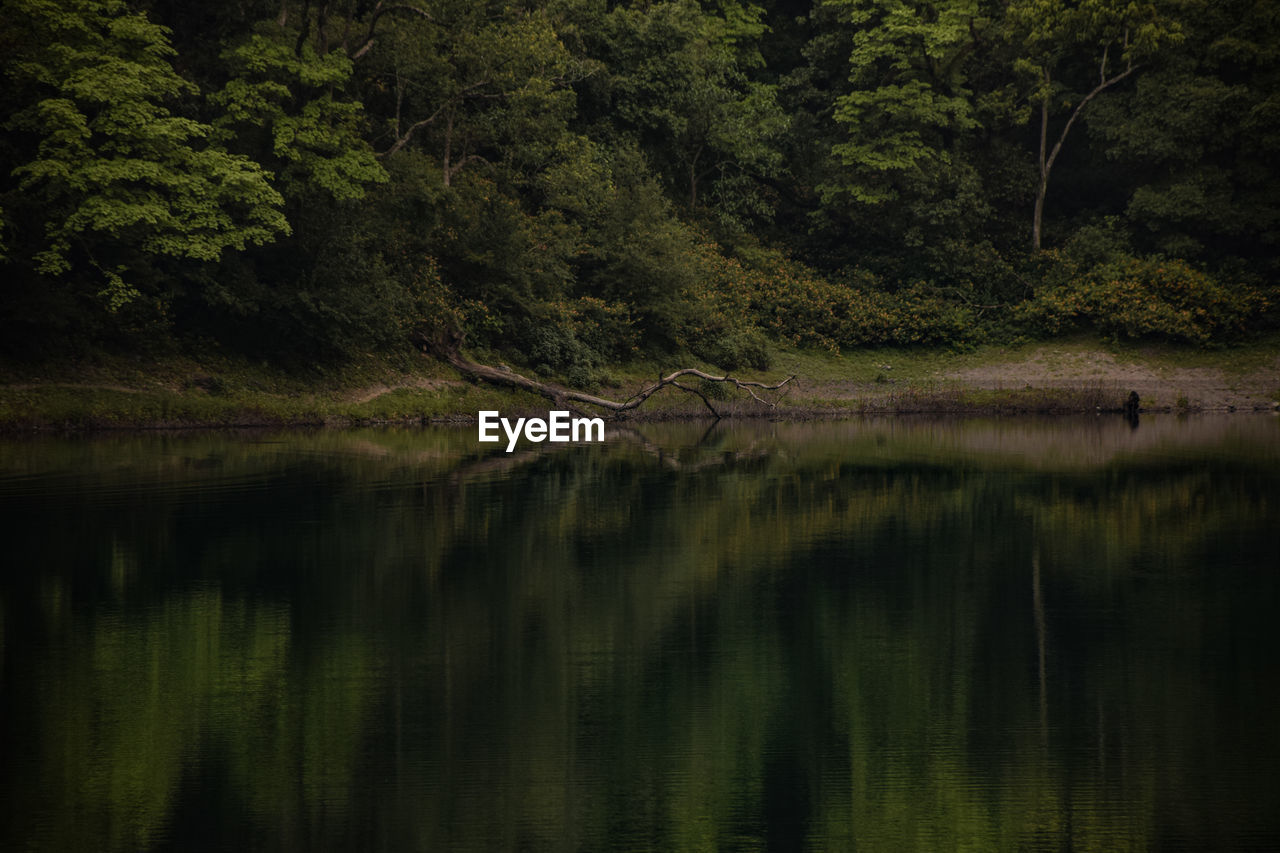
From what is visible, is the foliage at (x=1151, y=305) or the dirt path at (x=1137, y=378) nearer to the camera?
the dirt path at (x=1137, y=378)

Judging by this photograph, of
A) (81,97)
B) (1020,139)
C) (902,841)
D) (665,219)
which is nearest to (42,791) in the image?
(902,841)

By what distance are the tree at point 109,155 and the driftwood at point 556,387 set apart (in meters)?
7.61

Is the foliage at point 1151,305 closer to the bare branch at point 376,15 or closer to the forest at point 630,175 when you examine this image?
the forest at point 630,175

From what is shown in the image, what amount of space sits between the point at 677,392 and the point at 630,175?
11.5m

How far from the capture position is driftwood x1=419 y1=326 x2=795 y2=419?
3919cm

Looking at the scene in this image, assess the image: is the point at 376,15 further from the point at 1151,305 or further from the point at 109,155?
the point at 1151,305

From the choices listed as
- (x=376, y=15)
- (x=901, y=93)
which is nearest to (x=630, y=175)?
(x=901, y=93)

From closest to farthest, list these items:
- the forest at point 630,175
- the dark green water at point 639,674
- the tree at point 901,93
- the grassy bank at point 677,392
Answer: the dark green water at point 639,674 < the grassy bank at point 677,392 < the forest at point 630,175 < the tree at point 901,93

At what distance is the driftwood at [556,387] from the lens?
39188 mm

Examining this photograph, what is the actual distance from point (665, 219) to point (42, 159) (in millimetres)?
22305

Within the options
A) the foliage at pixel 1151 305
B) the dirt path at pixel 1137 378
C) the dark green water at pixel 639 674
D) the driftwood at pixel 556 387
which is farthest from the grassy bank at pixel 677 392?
the dark green water at pixel 639 674

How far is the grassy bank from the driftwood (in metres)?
0.36

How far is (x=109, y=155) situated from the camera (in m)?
34.0

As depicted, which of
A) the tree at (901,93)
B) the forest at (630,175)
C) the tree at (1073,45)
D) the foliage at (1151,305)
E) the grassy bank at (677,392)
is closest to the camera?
the grassy bank at (677,392)
